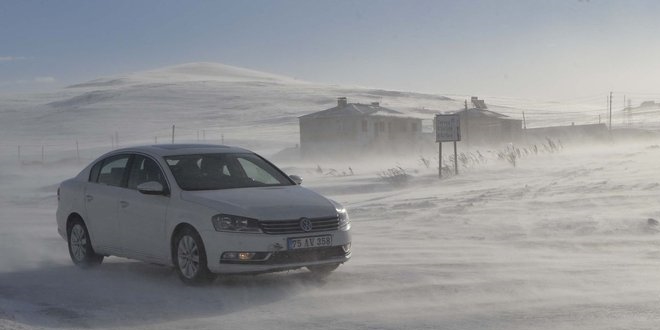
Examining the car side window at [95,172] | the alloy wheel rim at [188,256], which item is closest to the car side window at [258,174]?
the alloy wheel rim at [188,256]

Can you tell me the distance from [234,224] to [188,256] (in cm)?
67

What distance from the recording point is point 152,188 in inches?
392

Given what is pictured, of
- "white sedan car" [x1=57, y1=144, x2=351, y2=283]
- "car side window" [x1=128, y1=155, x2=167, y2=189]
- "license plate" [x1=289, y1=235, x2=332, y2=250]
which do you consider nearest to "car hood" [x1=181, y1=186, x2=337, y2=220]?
"white sedan car" [x1=57, y1=144, x2=351, y2=283]

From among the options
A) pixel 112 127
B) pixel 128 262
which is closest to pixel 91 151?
pixel 112 127

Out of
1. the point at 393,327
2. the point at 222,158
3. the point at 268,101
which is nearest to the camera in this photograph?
the point at 393,327

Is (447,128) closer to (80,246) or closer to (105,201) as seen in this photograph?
(80,246)

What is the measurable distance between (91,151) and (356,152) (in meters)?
20.5

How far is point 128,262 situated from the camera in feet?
38.8

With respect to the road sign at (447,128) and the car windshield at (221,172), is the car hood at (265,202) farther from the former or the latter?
the road sign at (447,128)

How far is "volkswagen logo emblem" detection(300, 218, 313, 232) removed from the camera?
9.32m

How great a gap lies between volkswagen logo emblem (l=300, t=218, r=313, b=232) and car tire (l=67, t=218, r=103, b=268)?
10.5 feet

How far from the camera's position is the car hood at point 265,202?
927cm

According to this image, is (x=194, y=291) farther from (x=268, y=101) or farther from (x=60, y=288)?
(x=268, y=101)

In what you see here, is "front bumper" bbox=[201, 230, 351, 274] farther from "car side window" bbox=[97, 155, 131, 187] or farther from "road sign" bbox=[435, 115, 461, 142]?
"road sign" bbox=[435, 115, 461, 142]
